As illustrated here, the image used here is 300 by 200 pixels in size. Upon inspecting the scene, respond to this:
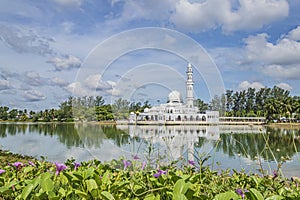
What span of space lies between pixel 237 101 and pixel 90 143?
67.2m

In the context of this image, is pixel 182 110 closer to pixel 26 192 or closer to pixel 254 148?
pixel 254 148

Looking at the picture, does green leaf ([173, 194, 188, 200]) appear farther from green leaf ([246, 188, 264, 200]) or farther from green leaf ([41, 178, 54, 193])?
green leaf ([41, 178, 54, 193])

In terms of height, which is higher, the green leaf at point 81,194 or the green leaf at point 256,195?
the green leaf at point 256,195

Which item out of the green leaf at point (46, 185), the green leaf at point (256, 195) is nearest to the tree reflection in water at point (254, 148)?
the green leaf at point (256, 195)

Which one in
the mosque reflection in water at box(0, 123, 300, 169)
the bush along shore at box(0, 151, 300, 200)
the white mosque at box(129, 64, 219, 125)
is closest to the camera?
the bush along shore at box(0, 151, 300, 200)

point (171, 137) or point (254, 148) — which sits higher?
point (171, 137)

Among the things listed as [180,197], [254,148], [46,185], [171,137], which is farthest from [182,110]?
[180,197]

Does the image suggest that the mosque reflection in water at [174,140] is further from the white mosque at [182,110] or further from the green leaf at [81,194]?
the green leaf at [81,194]

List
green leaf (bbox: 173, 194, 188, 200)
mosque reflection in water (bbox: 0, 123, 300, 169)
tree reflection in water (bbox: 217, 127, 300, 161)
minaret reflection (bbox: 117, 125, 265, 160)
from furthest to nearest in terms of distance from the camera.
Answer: minaret reflection (bbox: 117, 125, 265, 160) → mosque reflection in water (bbox: 0, 123, 300, 169) → tree reflection in water (bbox: 217, 127, 300, 161) → green leaf (bbox: 173, 194, 188, 200)

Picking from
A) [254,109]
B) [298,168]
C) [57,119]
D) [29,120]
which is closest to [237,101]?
[254,109]

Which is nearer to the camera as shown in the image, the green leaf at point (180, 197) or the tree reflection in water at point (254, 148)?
the green leaf at point (180, 197)

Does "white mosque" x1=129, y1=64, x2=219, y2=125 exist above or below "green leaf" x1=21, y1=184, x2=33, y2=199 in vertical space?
above

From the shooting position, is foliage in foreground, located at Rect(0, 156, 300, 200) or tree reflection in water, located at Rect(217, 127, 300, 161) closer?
foliage in foreground, located at Rect(0, 156, 300, 200)

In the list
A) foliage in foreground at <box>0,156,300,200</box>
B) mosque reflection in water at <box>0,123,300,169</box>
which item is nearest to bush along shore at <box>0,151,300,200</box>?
foliage in foreground at <box>0,156,300,200</box>
